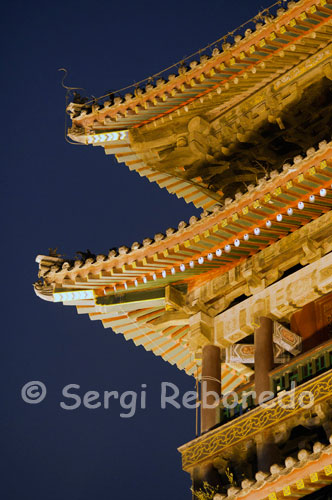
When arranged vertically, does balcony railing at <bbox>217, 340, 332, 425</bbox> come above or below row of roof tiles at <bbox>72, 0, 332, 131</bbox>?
below

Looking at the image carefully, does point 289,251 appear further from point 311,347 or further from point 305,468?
point 305,468

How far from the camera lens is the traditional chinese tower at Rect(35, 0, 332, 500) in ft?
59.2

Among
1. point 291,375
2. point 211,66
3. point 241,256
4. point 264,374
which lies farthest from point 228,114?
point 291,375

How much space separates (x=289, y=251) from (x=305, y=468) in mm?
4335

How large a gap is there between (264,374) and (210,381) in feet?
4.53

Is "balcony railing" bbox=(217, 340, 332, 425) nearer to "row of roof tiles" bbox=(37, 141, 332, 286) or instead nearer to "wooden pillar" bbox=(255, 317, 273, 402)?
"wooden pillar" bbox=(255, 317, 273, 402)

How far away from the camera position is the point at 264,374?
1884cm

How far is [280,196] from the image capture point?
18.5 m

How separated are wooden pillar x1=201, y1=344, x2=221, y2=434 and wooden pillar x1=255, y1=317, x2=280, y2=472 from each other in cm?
101

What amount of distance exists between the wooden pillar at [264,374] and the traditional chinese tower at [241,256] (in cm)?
2

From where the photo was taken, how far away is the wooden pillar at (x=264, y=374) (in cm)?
1786

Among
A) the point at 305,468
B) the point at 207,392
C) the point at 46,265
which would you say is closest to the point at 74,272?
the point at 46,265

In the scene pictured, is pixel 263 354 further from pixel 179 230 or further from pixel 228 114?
pixel 228 114

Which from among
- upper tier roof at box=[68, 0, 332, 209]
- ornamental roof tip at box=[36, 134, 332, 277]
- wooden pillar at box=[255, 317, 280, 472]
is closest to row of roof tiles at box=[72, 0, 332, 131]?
upper tier roof at box=[68, 0, 332, 209]
